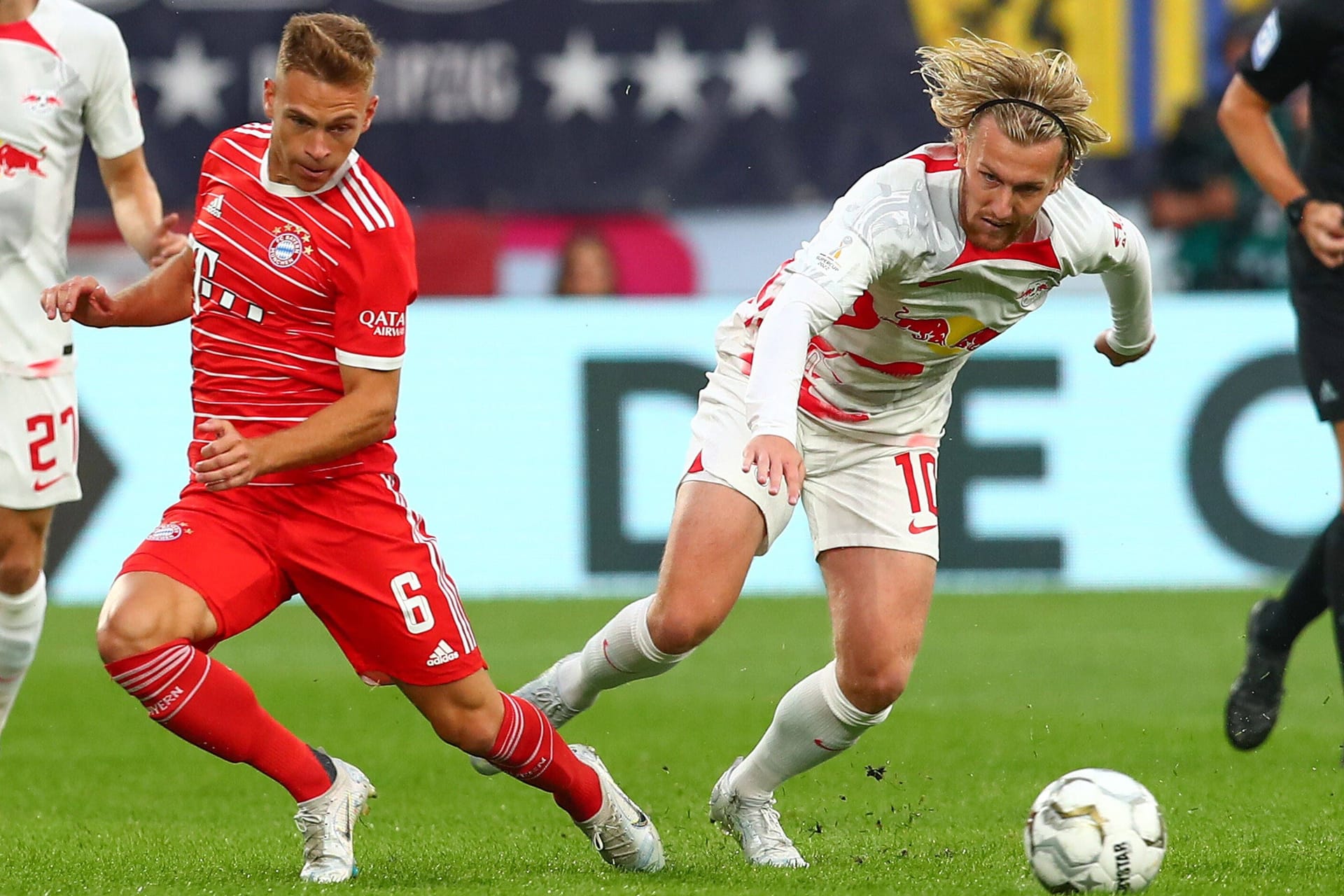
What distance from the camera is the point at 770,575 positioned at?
10.2 metres

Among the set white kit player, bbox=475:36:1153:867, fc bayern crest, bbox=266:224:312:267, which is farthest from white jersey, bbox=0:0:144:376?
white kit player, bbox=475:36:1153:867

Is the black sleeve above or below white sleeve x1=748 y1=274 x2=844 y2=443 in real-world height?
above

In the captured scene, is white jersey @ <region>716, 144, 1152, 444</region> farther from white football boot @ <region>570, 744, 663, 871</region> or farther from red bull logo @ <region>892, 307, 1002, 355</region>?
white football boot @ <region>570, 744, 663, 871</region>

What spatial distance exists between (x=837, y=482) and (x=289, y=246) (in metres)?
1.47

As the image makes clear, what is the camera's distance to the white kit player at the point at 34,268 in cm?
510

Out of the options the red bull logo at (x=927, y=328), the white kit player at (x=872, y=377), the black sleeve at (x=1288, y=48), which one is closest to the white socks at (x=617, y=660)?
the white kit player at (x=872, y=377)

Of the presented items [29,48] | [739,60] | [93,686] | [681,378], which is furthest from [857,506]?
[739,60]

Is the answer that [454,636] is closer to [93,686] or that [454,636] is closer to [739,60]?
[93,686]

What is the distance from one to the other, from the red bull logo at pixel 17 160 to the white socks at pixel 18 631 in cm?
104

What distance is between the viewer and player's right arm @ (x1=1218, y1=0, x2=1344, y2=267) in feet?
17.4

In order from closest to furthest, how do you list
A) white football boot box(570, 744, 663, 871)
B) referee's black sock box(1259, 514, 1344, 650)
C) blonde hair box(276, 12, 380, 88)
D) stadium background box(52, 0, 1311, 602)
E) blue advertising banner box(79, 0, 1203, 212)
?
1. blonde hair box(276, 12, 380, 88)
2. white football boot box(570, 744, 663, 871)
3. referee's black sock box(1259, 514, 1344, 650)
4. stadium background box(52, 0, 1311, 602)
5. blue advertising banner box(79, 0, 1203, 212)

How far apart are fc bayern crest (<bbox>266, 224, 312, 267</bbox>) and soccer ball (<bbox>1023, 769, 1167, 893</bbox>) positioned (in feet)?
6.48

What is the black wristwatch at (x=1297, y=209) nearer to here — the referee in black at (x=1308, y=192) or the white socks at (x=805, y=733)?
the referee in black at (x=1308, y=192)

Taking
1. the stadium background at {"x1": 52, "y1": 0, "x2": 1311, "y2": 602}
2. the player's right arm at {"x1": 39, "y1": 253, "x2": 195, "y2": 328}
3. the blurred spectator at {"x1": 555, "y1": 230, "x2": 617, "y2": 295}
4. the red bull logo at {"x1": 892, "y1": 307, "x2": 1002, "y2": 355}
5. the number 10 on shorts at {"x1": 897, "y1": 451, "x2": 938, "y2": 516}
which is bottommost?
the stadium background at {"x1": 52, "y1": 0, "x2": 1311, "y2": 602}
